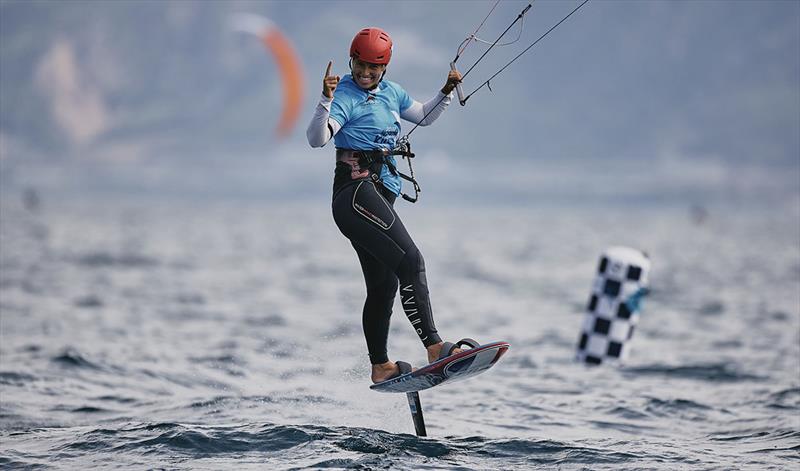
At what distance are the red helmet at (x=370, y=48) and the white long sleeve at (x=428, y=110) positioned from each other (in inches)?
29.7

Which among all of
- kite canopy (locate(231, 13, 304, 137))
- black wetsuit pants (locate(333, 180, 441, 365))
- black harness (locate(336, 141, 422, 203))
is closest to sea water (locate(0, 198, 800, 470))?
black wetsuit pants (locate(333, 180, 441, 365))

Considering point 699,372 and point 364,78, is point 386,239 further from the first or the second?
point 699,372

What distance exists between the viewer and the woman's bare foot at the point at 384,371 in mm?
9450

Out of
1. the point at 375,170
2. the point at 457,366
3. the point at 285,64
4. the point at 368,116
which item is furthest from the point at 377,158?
the point at 285,64

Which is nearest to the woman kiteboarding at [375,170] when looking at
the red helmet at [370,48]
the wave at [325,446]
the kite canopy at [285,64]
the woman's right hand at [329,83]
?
the red helmet at [370,48]

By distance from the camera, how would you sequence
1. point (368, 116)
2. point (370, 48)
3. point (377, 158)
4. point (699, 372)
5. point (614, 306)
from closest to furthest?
point (370, 48) → point (368, 116) → point (377, 158) → point (614, 306) → point (699, 372)

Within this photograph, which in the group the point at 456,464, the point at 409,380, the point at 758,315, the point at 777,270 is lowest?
the point at 456,464

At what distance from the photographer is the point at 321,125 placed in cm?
830

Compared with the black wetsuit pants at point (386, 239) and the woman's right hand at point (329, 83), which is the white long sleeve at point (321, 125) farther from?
the black wetsuit pants at point (386, 239)

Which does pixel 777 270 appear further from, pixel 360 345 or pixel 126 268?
pixel 360 345

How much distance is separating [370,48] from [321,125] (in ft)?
2.64

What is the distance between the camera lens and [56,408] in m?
11.6

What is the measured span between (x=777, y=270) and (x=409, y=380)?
50578mm

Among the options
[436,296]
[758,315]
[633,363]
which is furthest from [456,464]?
[436,296]
